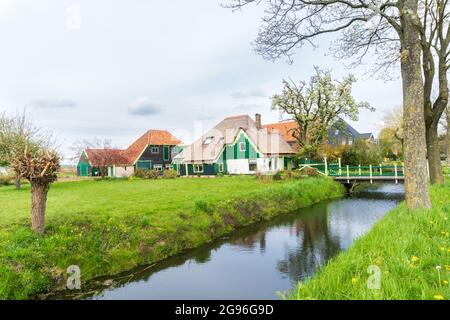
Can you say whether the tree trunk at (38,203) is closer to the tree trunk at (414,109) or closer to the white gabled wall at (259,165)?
the tree trunk at (414,109)

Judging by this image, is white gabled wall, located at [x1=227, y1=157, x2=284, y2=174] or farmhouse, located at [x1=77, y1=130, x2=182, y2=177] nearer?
white gabled wall, located at [x1=227, y1=157, x2=284, y2=174]

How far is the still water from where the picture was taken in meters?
7.02

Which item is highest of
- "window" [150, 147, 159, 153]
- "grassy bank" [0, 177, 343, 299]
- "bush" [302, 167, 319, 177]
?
"window" [150, 147, 159, 153]

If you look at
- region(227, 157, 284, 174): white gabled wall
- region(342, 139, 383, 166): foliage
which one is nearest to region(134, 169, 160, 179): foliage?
region(227, 157, 284, 174): white gabled wall

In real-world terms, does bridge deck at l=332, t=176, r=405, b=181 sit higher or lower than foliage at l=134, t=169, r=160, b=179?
lower

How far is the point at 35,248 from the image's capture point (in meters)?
7.40

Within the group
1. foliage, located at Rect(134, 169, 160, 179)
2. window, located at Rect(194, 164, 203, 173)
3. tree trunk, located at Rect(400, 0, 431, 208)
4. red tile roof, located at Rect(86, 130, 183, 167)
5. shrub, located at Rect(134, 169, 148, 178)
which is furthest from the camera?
window, located at Rect(194, 164, 203, 173)

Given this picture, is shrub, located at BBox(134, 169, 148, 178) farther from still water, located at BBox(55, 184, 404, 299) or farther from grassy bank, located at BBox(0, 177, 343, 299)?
still water, located at BBox(55, 184, 404, 299)

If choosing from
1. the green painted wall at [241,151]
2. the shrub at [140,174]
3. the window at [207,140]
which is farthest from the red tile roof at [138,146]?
the green painted wall at [241,151]

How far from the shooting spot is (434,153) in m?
14.8

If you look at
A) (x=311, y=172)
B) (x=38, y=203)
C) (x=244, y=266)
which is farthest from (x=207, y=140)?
(x=38, y=203)

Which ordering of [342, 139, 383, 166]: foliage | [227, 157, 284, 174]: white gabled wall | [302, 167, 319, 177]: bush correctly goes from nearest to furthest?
[302, 167, 319, 177]: bush
[342, 139, 383, 166]: foliage
[227, 157, 284, 174]: white gabled wall

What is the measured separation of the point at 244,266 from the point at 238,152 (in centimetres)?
2535

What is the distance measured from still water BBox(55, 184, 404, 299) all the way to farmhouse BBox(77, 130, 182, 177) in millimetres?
29266
